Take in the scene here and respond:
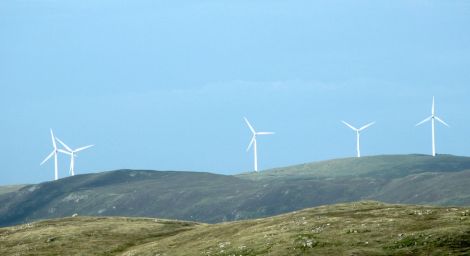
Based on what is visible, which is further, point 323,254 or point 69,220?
point 69,220

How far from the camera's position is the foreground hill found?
70.9 metres

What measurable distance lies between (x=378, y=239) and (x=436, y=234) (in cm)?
476

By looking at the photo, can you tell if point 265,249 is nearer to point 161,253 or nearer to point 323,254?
point 323,254

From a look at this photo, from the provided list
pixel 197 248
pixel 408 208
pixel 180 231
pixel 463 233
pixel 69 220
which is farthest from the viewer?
pixel 69 220

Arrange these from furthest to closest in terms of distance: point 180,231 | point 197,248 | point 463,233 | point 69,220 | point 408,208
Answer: point 69,220
point 180,231
point 408,208
point 197,248
point 463,233

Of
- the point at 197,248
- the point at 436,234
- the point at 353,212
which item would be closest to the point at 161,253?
the point at 197,248

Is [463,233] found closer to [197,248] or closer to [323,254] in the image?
[323,254]

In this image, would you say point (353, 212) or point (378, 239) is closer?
point (378, 239)

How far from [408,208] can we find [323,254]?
22.9 m

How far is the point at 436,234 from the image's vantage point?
232 ft

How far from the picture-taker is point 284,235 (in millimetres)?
79750

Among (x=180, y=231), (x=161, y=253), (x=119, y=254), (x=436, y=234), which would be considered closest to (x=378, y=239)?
(x=436, y=234)

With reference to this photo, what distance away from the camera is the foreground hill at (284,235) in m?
70.9

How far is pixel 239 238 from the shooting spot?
→ 84750 mm
